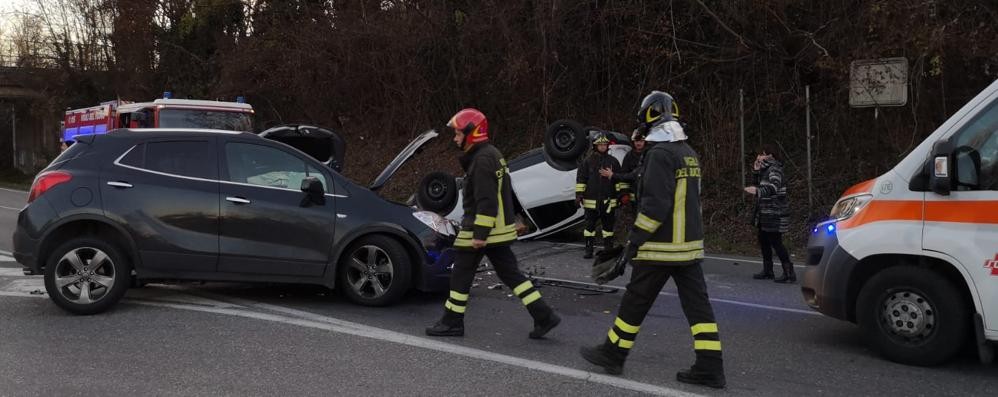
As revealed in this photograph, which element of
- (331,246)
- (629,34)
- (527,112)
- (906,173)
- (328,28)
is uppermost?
(328,28)

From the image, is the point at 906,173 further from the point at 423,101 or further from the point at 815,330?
the point at 423,101

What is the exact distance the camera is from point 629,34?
15.1 m

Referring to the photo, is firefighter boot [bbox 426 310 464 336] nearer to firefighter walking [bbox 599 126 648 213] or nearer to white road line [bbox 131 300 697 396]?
white road line [bbox 131 300 697 396]

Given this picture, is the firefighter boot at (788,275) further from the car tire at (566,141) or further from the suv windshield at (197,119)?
the suv windshield at (197,119)

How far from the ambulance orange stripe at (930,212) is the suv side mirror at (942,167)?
109mm

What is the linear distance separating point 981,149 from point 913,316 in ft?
3.77

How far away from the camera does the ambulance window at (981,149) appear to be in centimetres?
486

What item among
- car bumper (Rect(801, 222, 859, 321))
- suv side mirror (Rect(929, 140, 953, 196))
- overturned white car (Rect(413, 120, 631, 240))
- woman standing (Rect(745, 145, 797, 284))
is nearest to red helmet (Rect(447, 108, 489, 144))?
car bumper (Rect(801, 222, 859, 321))

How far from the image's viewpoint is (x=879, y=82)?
11953 millimetres

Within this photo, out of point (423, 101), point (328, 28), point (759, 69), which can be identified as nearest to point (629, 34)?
point (759, 69)

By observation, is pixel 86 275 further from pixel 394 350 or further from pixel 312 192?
pixel 394 350

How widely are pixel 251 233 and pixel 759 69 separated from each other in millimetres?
10811

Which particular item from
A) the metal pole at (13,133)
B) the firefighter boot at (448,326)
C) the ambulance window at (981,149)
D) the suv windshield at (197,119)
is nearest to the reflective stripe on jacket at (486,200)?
the firefighter boot at (448,326)

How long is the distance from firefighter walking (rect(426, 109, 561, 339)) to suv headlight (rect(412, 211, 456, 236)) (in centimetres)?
103
